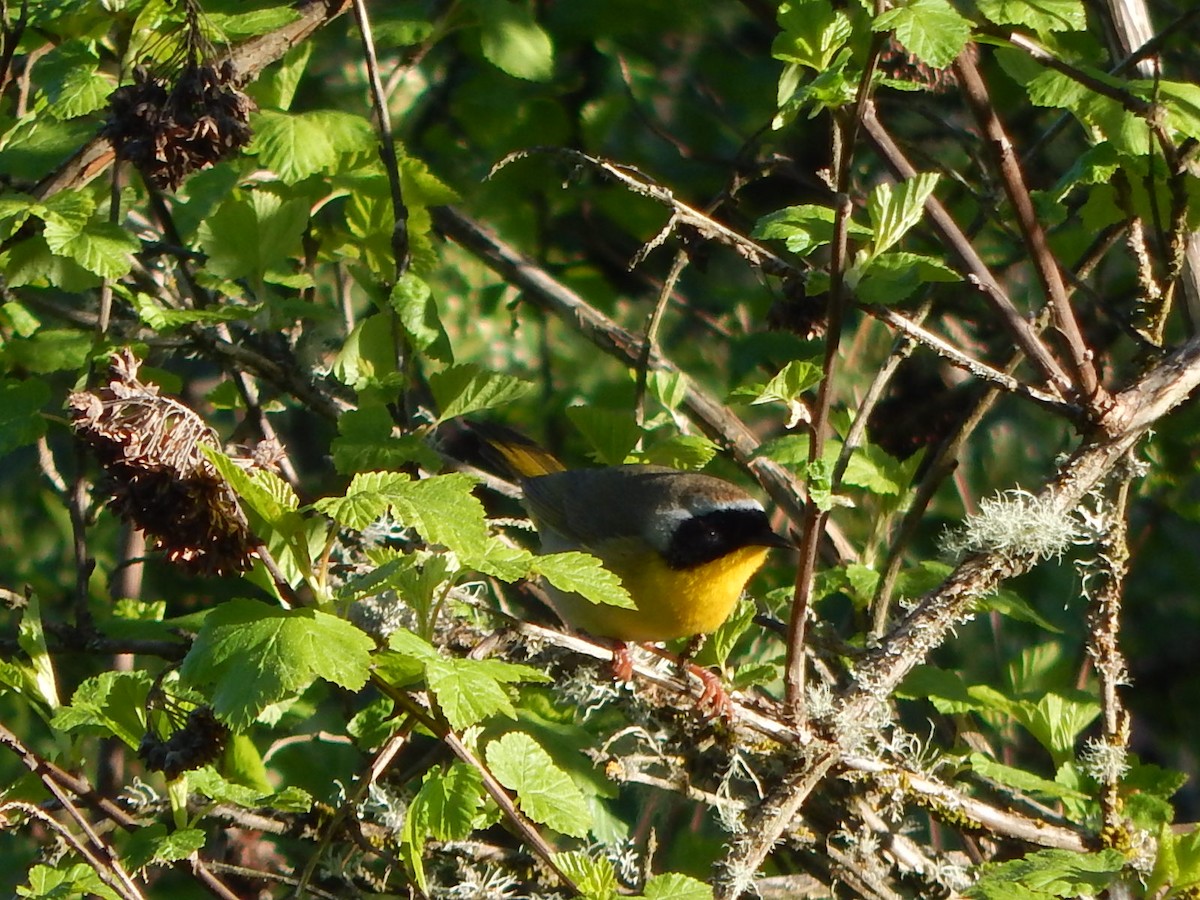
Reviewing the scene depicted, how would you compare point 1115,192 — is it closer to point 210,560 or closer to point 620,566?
point 620,566

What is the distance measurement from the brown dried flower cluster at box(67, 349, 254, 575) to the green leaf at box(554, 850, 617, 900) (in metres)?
0.58

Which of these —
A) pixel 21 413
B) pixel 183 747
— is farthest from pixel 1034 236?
pixel 21 413

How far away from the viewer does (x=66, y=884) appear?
1838 mm

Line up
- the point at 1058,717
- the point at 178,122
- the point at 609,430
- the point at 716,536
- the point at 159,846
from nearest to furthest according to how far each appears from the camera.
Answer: the point at 159,846 < the point at 178,122 < the point at 1058,717 < the point at 609,430 < the point at 716,536

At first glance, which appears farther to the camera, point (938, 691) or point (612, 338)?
point (612, 338)

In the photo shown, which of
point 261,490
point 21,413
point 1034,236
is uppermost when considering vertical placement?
point 1034,236

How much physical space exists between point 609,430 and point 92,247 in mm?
1043

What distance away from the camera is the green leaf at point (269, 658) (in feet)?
4.93

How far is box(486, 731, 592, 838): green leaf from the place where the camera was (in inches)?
67.6

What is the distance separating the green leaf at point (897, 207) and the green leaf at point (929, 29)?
250mm

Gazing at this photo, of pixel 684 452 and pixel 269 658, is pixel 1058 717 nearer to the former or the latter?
pixel 684 452

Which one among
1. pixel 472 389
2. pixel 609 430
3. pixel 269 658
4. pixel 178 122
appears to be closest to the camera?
pixel 269 658

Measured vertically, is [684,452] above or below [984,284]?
below

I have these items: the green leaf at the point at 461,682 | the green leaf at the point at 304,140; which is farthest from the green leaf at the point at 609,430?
the green leaf at the point at 461,682
